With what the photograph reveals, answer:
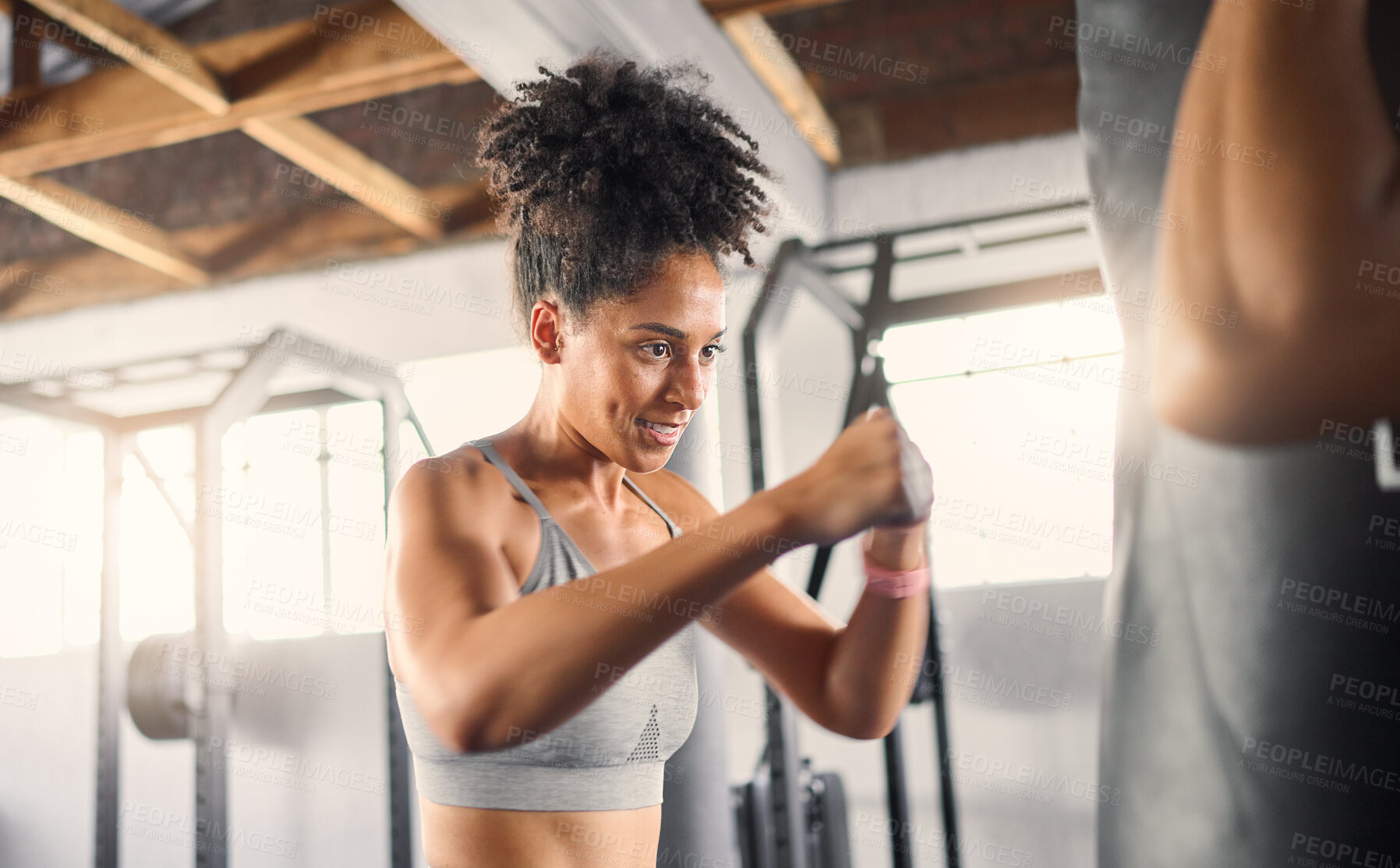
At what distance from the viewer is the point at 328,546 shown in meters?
4.74

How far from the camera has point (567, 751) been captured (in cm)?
84

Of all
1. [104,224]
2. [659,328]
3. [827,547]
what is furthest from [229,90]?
[659,328]

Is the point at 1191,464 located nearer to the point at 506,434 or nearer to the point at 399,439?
the point at 506,434

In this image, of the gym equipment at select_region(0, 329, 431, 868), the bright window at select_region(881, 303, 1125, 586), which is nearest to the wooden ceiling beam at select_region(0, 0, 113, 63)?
the gym equipment at select_region(0, 329, 431, 868)

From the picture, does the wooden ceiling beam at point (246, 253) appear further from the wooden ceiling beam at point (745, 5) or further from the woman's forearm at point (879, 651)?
the woman's forearm at point (879, 651)

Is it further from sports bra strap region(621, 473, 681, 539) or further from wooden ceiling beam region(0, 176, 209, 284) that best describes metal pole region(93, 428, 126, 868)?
sports bra strap region(621, 473, 681, 539)

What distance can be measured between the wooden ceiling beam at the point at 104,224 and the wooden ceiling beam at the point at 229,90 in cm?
64

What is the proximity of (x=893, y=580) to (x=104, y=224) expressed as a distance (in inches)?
185

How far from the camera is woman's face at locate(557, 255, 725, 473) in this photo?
80 centimetres

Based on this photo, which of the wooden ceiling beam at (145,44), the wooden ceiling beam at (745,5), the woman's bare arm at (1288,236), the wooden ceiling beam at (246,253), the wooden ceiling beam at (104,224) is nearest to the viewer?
the woman's bare arm at (1288,236)

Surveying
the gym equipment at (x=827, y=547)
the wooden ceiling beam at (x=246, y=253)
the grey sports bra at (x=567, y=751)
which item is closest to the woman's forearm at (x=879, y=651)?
the grey sports bra at (x=567, y=751)

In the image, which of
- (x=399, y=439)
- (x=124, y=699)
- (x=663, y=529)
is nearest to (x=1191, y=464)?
(x=663, y=529)

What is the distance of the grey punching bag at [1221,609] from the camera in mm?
371

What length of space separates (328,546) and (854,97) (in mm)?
3032
